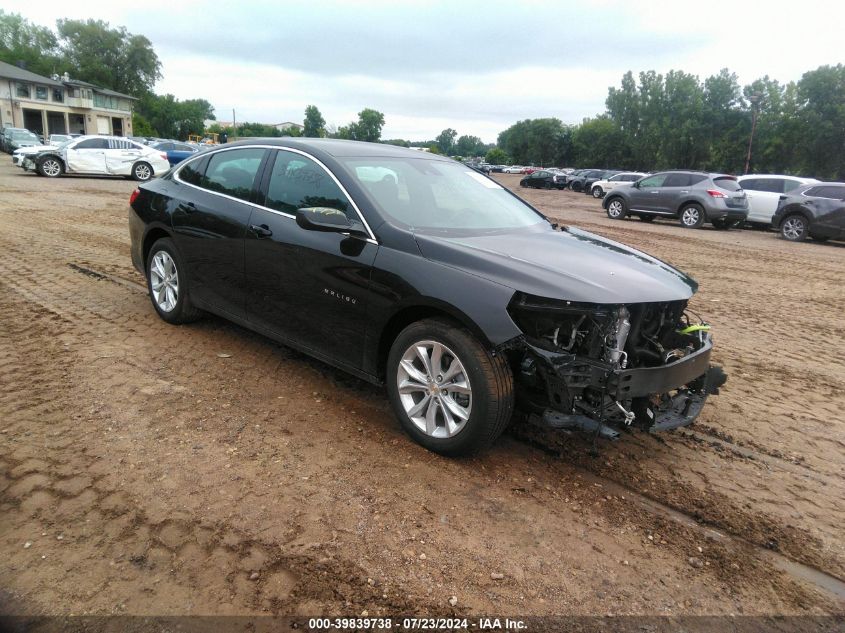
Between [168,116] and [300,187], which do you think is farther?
[168,116]

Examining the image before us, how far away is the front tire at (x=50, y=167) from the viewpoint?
21.8 metres

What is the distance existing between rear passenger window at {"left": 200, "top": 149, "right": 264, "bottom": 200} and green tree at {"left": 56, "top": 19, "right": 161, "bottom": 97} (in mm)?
105311

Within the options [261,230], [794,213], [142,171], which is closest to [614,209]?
[794,213]

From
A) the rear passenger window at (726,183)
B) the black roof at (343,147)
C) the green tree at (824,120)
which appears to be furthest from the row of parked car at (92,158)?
the green tree at (824,120)

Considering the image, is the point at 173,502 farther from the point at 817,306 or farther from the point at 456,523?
the point at 817,306

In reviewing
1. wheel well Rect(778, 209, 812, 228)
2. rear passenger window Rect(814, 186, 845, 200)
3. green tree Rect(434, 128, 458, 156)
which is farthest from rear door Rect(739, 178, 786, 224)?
green tree Rect(434, 128, 458, 156)

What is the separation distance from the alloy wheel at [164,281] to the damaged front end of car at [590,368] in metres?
3.45

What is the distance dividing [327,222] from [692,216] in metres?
17.0

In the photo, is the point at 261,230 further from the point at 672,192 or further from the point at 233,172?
the point at 672,192

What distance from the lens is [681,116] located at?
231 ft

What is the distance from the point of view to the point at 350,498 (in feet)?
10.1

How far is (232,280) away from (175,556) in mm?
2486

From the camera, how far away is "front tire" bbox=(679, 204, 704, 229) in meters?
17.9

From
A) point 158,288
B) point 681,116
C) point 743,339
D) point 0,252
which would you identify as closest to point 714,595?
point 743,339
